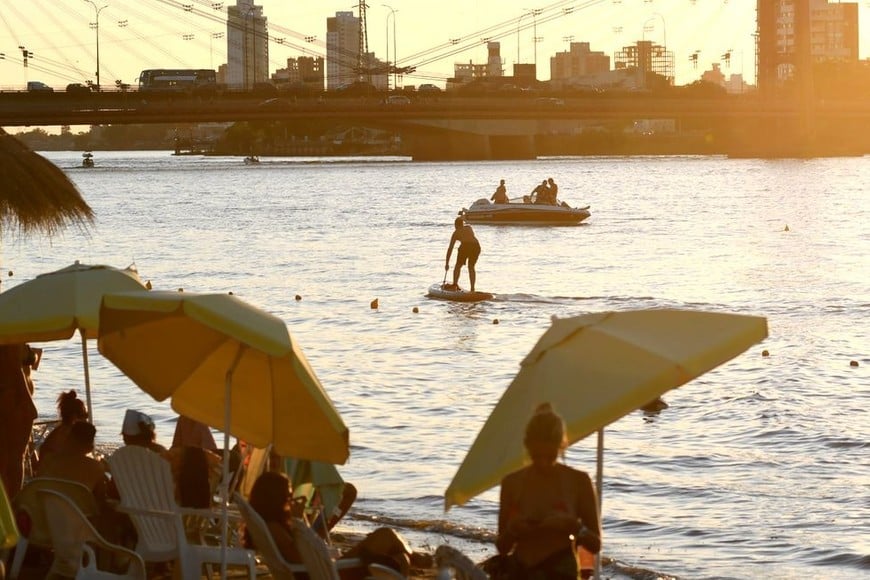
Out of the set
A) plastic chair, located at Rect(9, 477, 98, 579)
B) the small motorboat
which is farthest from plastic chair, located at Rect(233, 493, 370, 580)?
the small motorboat

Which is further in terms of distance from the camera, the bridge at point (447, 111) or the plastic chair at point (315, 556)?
the bridge at point (447, 111)

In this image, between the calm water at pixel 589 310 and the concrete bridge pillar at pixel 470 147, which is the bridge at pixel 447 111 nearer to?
the concrete bridge pillar at pixel 470 147

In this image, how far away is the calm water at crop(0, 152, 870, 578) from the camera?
12289mm

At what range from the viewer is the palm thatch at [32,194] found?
11.1 meters

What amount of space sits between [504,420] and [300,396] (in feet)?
5.70

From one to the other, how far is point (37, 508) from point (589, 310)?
2289 cm

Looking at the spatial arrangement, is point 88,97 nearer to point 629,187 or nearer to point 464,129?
point 629,187

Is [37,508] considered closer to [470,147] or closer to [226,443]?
[226,443]

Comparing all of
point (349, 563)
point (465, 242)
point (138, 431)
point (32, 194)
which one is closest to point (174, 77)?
point (465, 242)

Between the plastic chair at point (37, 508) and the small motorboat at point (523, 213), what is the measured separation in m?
46.6

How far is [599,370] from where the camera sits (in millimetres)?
6430

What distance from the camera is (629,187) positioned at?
324 feet

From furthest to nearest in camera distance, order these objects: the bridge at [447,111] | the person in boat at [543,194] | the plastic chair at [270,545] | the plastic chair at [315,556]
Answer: the bridge at [447,111] < the person in boat at [543,194] < the plastic chair at [270,545] < the plastic chair at [315,556]

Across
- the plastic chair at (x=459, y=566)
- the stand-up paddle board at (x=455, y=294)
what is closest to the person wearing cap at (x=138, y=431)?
the plastic chair at (x=459, y=566)
